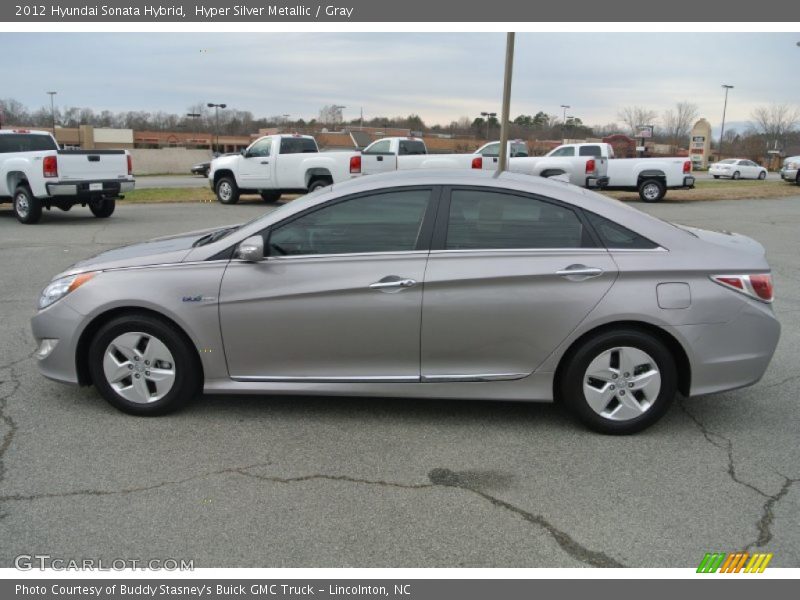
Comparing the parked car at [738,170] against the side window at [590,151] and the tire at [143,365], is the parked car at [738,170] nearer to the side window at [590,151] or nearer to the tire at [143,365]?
the side window at [590,151]

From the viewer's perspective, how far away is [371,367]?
4.24 metres

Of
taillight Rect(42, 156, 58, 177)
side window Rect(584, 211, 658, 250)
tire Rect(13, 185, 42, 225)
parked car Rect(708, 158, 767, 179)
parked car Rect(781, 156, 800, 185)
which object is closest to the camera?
side window Rect(584, 211, 658, 250)

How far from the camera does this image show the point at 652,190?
908 inches

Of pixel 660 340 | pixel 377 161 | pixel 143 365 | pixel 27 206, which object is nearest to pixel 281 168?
pixel 377 161

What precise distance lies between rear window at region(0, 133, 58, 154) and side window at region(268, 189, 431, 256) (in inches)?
524

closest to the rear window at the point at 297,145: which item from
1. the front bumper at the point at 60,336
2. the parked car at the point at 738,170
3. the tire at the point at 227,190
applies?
the tire at the point at 227,190

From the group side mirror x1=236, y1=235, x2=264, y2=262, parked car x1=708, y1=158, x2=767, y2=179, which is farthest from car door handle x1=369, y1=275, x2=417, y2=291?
parked car x1=708, y1=158, x2=767, y2=179

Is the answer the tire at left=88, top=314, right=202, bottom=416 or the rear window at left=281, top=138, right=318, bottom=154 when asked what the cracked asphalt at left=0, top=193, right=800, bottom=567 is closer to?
the tire at left=88, top=314, right=202, bottom=416

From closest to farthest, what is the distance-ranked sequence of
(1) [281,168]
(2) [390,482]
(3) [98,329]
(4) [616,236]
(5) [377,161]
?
(2) [390,482]
(4) [616,236]
(3) [98,329]
(1) [281,168]
(5) [377,161]

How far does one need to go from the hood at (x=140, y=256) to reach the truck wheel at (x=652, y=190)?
20.9 metres

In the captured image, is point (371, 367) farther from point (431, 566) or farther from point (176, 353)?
point (431, 566)

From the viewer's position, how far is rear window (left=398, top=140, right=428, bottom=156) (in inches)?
860

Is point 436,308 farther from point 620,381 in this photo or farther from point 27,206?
point 27,206

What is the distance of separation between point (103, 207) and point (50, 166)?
224cm
